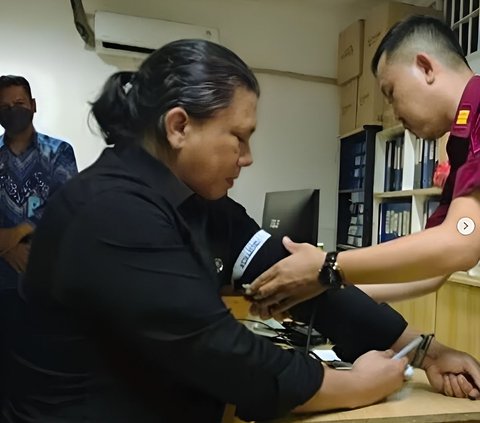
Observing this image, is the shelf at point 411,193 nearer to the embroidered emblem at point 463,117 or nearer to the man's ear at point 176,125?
the embroidered emblem at point 463,117

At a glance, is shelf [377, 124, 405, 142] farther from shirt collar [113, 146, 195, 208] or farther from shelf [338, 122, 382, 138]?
shirt collar [113, 146, 195, 208]

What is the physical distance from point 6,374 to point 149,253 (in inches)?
14.6

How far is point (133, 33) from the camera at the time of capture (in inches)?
138

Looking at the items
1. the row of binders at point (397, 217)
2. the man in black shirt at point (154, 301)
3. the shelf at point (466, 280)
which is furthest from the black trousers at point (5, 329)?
the row of binders at point (397, 217)

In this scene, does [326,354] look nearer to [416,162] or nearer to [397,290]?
[397,290]

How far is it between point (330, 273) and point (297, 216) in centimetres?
96

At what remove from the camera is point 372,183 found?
3.34 metres

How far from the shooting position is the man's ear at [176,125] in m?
0.88

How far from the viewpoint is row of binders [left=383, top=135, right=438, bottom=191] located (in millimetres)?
2738

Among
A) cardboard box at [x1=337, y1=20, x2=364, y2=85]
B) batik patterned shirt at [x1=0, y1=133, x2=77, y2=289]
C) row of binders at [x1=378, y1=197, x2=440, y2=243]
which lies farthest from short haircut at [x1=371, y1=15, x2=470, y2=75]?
cardboard box at [x1=337, y1=20, x2=364, y2=85]

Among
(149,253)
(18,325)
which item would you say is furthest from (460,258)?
(18,325)

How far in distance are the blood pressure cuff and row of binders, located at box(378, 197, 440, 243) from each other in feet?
5.64

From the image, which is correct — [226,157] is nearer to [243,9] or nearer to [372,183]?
[372,183]

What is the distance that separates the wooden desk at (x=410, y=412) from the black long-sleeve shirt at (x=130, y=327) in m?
0.06
